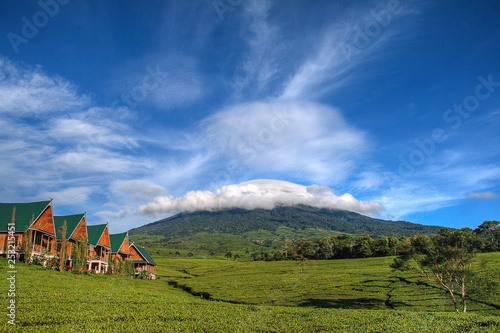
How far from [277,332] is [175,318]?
269 inches

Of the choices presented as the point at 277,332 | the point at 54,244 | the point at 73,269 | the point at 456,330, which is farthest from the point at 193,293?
the point at 456,330

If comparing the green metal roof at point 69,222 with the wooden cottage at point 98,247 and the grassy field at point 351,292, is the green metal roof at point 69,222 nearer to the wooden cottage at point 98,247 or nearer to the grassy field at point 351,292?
the wooden cottage at point 98,247

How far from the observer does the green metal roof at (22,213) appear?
3606 cm

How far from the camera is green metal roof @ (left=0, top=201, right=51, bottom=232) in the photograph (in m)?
36.1

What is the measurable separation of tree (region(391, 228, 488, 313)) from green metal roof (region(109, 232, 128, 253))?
2152 inches

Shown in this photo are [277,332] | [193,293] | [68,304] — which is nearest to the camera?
[277,332]

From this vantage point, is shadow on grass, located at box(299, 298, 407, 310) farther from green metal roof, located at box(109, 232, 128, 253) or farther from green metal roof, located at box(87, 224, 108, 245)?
green metal roof, located at box(109, 232, 128, 253)

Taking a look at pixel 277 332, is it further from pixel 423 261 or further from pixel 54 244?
pixel 54 244

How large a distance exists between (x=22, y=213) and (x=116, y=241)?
2368cm

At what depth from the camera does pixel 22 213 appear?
124 ft

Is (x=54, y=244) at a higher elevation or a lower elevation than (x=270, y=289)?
higher

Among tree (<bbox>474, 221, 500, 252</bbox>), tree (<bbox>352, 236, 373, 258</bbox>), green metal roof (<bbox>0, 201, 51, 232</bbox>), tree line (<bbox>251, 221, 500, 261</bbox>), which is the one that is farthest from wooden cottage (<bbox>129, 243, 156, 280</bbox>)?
tree (<bbox>474, 221, 500, 252</bbox>)

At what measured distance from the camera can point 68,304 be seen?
1759 centimetres

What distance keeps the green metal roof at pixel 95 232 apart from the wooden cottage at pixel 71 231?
415cm
